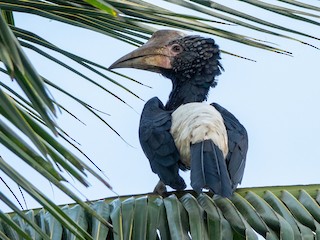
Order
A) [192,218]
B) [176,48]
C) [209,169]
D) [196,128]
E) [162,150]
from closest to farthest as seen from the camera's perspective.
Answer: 1. [192,218]
2. [209,169]
3. [196,128]
4. [162,150]
5. [176,48]

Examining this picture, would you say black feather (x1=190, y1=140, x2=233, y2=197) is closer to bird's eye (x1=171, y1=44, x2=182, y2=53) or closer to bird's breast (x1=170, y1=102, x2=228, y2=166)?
bird's breast (x1=170, y1=102, x2=228, y2=166)

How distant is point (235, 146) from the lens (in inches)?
113

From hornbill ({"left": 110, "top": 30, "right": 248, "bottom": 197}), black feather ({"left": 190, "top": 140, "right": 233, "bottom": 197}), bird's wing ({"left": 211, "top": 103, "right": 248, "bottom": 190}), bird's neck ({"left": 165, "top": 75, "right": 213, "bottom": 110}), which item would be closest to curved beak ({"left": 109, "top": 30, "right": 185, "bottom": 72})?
hornbill ({"left": 110, "top": 30, "right": 248, "bottom": 197})

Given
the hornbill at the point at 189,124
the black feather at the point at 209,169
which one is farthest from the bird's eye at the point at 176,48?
the black feather at the point at 209,169

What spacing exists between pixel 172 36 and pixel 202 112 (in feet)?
2.91

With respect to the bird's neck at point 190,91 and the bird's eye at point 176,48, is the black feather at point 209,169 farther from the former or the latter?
the bird's eye at point 176,48

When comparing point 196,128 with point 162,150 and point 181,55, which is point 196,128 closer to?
point 162,150

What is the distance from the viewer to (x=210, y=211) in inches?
77.2

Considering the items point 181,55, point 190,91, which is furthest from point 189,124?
point 181,55

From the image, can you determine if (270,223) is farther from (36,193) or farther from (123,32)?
(36,193)

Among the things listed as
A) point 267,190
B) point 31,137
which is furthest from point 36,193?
point 267,190

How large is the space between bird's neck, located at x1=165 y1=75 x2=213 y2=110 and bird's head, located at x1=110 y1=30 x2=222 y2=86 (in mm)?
28

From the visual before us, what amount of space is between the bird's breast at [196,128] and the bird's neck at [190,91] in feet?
1.68

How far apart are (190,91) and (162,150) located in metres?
0.69
